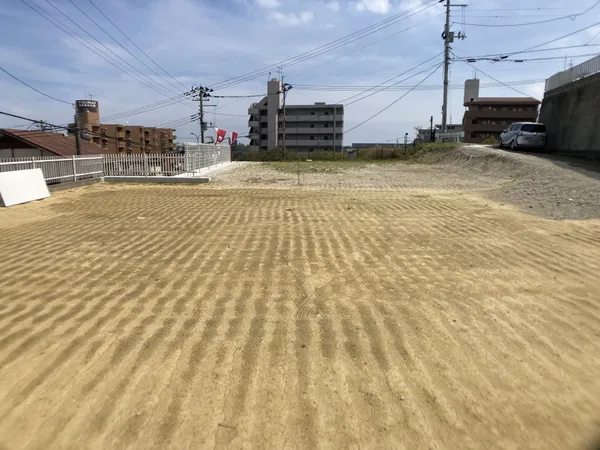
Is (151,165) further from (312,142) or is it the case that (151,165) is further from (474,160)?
(312,142)

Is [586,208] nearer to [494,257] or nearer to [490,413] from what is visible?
[494,257]

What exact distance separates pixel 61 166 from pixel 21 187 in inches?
192

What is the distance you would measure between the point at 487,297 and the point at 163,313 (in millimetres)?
3750

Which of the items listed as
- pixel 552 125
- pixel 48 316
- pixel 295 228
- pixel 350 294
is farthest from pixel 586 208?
pixel 552 125

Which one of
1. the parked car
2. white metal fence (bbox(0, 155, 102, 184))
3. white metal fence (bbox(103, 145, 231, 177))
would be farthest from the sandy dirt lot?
the parked car

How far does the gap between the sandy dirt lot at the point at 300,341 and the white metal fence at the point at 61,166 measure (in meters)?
8.92

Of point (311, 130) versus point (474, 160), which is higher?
point (311, 130)

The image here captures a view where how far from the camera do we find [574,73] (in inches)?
951

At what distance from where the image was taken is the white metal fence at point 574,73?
21722 millimetres

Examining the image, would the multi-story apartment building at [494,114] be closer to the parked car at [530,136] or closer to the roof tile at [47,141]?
the parked car at [530,136]

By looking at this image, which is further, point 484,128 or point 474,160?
point 484,128

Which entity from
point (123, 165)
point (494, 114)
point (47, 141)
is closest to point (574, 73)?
point (123, 165)

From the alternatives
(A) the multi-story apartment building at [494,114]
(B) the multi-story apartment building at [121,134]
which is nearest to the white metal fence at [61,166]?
(B) the multi-story apartment building at [121,134]

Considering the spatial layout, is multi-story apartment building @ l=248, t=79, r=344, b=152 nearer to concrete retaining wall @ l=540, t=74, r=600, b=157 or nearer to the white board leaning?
concrete retaining wall @ l=540, t=74, r=600, b=157
